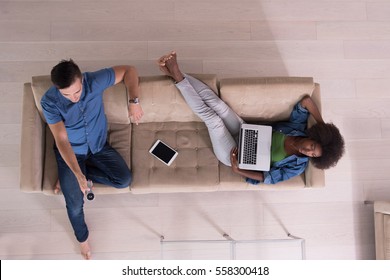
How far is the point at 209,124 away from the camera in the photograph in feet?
8.07

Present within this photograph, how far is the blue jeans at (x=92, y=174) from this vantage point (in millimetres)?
2336

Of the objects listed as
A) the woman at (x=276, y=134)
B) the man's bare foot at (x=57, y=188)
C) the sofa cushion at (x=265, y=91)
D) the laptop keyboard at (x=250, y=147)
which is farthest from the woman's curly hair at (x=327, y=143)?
the man's bare foot at (x=57, y=188)

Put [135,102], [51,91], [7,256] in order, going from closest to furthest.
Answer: [51,91], [135,102], [7,256]

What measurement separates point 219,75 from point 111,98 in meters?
1.04

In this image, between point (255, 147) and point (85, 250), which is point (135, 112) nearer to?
point (255, 147)

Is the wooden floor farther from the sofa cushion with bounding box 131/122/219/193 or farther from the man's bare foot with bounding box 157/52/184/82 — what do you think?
the man's bare foot with bounding box 157/52/184/82

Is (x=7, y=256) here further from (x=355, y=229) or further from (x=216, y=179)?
(x=355, y=229)

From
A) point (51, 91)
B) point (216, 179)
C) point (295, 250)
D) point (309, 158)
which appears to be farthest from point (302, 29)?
point (51, 91)

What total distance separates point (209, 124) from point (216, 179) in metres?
0.39

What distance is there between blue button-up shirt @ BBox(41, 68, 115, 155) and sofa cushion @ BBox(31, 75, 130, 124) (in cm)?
8

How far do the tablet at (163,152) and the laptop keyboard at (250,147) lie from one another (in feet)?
1.60

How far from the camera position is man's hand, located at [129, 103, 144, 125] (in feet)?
7.57

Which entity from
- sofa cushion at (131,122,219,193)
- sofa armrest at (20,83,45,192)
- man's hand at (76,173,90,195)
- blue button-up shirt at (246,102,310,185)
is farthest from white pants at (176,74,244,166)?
sofa armrest at (20,83,45,192)

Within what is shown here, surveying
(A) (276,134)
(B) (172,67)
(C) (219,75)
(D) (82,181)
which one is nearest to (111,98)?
(B) (172,67)
